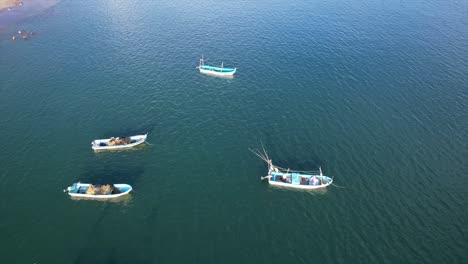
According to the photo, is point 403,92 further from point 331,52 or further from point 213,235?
point 213,235

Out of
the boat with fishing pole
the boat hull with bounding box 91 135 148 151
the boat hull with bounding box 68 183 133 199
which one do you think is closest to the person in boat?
the boat with fishing pole

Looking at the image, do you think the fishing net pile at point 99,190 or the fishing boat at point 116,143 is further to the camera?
the fishing boat at point 116,143

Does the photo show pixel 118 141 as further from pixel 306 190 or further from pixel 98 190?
pixel 306 190

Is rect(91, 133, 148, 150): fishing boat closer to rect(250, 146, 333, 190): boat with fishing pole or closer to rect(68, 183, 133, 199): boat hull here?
rect(68, 183, 133, 199): boat hull

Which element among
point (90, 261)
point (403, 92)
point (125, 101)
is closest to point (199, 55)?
point (125, 101)

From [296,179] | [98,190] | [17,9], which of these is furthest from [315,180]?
[17,9]

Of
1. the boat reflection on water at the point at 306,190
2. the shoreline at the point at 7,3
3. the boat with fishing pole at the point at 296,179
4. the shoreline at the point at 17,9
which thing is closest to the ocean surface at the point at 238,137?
the boat reflection on water at the point at 306,190

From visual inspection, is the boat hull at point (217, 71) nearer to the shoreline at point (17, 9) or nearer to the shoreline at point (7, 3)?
the shoreline at point (17, 9)
